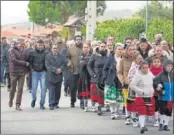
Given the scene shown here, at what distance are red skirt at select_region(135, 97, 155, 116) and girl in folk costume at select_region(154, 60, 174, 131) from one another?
266 millimetres

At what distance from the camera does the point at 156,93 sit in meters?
10.2

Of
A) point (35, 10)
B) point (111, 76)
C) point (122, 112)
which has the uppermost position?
point (35, 10)

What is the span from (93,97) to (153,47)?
72.5 inches

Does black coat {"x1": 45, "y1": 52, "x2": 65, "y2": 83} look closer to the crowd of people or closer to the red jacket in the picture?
the crowd of people

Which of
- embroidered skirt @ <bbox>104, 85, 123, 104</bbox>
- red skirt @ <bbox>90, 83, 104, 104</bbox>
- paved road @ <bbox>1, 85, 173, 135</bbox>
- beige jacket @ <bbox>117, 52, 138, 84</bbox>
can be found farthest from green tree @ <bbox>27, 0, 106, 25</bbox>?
beige jacket @ <bbox>117, 52, 138, 84</bbox>

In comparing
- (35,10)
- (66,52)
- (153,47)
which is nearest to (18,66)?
(66,52)

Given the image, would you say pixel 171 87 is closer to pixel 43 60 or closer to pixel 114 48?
pixel 114 48

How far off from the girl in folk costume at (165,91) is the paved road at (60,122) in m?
0.28

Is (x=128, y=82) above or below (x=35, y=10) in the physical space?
below

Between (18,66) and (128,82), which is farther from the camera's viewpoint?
(18,66)

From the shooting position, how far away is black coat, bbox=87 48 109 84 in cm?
1195

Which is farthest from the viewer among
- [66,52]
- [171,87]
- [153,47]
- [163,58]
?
[66,52]

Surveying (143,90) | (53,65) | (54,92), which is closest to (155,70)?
(143,90)

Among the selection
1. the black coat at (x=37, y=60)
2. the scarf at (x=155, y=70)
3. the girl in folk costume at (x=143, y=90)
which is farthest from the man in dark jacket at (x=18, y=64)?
the girl in folk costume at (x=143, y=90)
